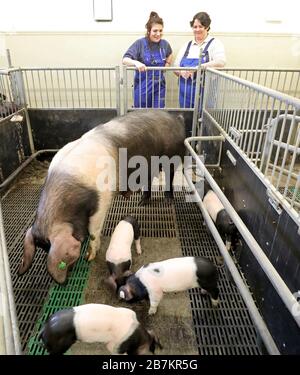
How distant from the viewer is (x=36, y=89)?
515cm

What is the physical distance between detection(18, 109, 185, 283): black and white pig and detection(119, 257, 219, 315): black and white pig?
455mm

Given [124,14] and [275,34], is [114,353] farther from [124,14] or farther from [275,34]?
[275,34]

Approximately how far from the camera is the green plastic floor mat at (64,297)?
201 centimetres

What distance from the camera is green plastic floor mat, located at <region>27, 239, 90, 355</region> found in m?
2.01

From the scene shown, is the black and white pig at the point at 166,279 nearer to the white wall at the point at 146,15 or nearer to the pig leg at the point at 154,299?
the pig leg at the point at 154,299

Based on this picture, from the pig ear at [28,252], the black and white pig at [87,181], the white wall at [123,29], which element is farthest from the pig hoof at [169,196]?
the white wall at [123,29]

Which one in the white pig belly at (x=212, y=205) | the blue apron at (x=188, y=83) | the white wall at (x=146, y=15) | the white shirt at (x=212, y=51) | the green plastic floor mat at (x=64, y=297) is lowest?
the green plastic floor mat at (x=64, y=297)

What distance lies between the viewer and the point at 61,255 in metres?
2.04

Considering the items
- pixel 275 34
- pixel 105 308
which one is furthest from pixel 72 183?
pixel 275 34

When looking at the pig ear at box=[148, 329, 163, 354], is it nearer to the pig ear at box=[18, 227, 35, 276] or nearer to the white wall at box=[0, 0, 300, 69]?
the pig ear at box=[18, 227, 35, 276]

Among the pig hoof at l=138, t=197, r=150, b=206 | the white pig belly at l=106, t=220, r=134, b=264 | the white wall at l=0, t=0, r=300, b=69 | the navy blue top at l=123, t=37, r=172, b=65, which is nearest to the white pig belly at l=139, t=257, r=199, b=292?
the white pig belly at l=106, t=220, r=134, b=264

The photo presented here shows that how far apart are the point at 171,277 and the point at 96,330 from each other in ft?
1.97

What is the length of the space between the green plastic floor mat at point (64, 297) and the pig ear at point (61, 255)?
1.06 feet

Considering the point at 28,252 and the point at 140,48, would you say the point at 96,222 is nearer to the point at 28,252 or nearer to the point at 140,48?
the point at 28,252
